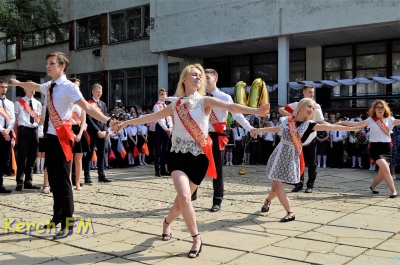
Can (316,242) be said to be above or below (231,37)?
below

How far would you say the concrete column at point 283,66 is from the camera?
A: 18.6 m

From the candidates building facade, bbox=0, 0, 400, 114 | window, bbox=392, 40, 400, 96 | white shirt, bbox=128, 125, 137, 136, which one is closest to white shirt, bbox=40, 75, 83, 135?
white shirt, bbox=128, 125, 137, 136

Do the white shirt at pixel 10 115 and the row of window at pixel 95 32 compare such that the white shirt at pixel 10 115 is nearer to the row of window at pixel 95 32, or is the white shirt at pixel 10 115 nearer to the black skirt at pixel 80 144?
the black skirt at pixel 80 144

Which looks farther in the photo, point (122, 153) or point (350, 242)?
point (122, 153)

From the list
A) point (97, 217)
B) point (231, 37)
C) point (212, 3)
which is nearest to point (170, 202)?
point (97, 217)

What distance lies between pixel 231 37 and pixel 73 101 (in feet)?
48.3

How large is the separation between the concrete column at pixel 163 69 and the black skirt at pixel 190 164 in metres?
18.2

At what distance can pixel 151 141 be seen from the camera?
618 inches

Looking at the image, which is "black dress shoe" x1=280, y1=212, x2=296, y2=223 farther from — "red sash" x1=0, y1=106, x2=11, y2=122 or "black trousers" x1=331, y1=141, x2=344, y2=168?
"black trousers" x1=331, y1=141, x2=344, y2=168

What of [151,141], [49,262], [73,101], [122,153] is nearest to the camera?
[49,262]

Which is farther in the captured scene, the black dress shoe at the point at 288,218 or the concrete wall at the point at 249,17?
the concrete wall at the point at 249,17

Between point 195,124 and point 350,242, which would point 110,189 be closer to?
point 195,124

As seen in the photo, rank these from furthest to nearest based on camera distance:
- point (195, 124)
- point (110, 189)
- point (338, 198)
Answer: point (110, 189) < point (338, 198) < point (195, 124)

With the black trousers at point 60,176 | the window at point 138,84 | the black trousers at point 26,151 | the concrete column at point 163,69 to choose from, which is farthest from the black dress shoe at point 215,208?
the window at point 138,84
